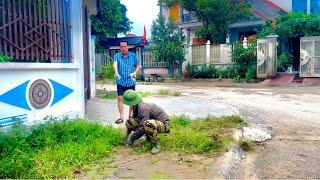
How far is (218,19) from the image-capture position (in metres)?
23.2

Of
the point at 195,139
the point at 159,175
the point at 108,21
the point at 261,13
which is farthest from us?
the point at 108,21

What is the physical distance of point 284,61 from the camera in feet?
→ 66.8

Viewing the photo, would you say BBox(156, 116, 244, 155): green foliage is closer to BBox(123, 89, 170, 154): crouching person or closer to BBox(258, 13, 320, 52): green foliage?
BBox(123, 89, 170, 154): crouching person

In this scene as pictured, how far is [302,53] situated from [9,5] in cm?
1676

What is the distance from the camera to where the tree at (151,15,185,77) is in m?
23.7

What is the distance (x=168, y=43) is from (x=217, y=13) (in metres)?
3.65

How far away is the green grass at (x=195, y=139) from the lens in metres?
5.03

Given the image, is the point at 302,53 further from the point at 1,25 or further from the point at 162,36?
the point at 1,25

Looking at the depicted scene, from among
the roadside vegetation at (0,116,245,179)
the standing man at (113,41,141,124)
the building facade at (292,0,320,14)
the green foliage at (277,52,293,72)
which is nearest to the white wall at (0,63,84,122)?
the roadside vegetation at (0,116,245,179)

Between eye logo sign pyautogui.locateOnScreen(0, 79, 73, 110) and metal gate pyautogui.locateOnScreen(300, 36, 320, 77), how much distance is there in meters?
15.6

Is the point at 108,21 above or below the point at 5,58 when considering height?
above

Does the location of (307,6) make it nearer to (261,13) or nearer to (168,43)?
(261,13)

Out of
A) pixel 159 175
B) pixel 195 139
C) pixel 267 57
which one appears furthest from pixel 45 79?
pixel 267 57

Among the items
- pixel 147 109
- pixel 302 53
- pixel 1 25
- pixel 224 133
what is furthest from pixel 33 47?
pixel 302 53
